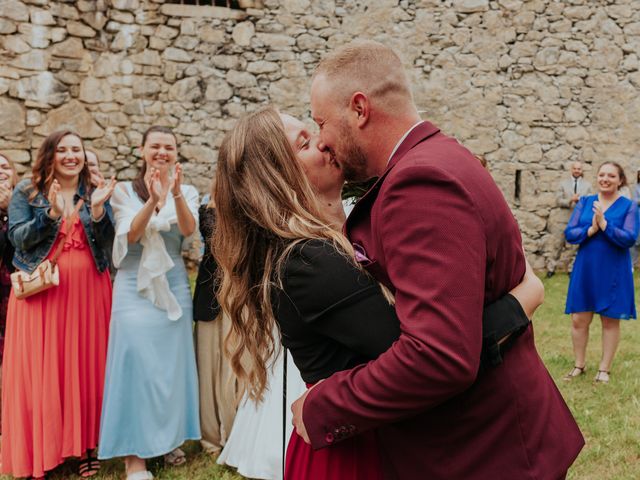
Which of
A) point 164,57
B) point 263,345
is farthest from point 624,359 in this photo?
point 164,57

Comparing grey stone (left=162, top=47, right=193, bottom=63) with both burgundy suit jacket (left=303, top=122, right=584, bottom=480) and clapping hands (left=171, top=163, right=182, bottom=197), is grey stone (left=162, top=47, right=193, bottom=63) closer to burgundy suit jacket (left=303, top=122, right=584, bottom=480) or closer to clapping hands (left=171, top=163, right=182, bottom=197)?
clapping hands (left=171, top=163, right=182, bottom=197)

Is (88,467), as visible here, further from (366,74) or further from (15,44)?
(15,44)

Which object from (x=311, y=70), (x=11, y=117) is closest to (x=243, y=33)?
(x=311, y=70)

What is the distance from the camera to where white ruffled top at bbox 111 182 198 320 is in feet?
13.3

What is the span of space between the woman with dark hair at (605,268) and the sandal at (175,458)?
3663 millimetres

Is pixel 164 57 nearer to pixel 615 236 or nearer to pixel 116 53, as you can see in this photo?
pixel 116 53

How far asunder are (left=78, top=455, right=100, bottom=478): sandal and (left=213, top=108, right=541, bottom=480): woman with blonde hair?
256 centimetres

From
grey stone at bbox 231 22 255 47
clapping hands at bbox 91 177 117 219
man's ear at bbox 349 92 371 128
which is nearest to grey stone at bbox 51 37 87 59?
grey stone at bbox 231 22 255 47

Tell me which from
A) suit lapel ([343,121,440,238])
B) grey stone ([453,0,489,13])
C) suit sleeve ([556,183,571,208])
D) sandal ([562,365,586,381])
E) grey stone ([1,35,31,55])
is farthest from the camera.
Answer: suit sleeve ([556,183,571,208])

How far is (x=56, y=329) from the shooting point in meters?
4.06

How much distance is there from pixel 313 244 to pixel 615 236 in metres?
4.98

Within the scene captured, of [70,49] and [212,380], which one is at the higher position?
[70,49]

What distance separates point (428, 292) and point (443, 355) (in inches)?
5.2

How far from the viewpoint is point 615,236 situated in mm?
5797
